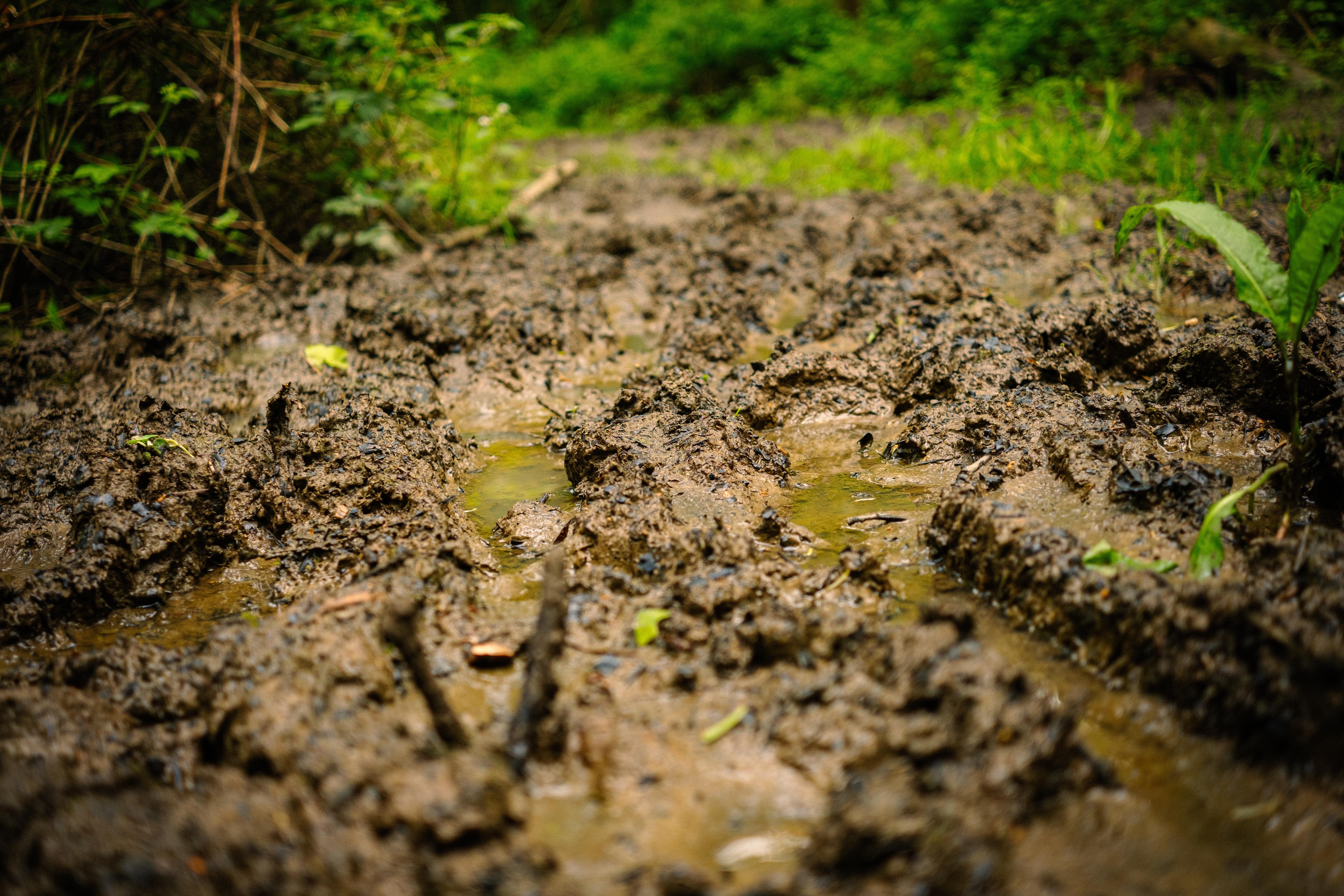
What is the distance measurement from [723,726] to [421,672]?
635 millimetres

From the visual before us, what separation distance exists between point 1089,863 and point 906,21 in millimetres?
12995

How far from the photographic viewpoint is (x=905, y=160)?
23.4ft

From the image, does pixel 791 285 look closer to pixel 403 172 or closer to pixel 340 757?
pixel 403 172

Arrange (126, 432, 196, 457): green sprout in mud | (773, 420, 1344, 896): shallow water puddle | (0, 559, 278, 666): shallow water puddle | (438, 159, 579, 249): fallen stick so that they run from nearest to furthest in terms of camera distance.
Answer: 1. (773, 420, 1344, 896): shallow water puddle
2. (0, 559, 278, 666): shallow water puddle
3. (126, 432, 196, 457): green sprout in mud
4. (438, 159, 579, 249): fallen stick

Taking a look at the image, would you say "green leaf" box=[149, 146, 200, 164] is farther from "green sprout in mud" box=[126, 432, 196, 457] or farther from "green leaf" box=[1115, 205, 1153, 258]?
"green leaf" box=[1115, 205, 1153, 258]

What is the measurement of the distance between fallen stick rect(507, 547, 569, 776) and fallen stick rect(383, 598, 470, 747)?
0.34 ft

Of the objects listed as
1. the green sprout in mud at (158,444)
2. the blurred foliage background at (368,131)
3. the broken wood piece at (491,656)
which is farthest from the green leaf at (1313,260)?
the green sprout in mud at (158,444)

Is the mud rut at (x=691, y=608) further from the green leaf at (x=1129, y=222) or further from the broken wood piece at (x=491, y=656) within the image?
the green leaf at (x=1129, y=222)

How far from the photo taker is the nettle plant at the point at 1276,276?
1811 millimetres

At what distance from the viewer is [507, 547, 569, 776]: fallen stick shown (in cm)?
152


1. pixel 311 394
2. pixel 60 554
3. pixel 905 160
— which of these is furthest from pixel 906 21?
pixel 60 554

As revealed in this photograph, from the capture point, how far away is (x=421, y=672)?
148cm

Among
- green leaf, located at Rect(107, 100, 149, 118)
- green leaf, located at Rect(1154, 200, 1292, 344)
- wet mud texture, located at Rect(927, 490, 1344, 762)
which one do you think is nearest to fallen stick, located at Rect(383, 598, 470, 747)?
wet mud texture, located at Rect(927, 490, 1344, 762)

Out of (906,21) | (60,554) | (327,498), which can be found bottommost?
(60,554)
